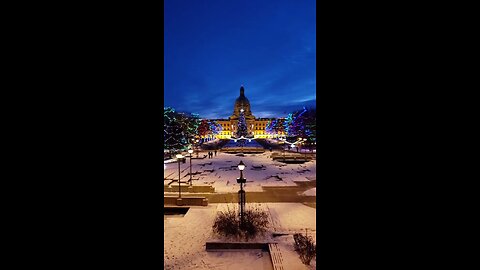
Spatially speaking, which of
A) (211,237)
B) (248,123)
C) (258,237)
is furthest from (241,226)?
(248,123)

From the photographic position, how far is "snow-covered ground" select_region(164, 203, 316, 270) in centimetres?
770

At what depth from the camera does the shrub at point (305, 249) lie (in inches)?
297

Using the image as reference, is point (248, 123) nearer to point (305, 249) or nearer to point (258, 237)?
point (258, 237)

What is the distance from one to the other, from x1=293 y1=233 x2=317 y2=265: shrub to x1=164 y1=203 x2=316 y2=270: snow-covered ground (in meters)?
0.18

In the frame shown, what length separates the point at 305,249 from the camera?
789cm

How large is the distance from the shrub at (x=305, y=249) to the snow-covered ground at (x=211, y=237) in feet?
0.59

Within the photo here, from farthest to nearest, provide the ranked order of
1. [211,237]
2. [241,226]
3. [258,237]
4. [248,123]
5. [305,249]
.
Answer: [248,123] < [241,226] < [211,237] < [258,237] < [305,249]

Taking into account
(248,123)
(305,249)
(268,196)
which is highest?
(248,123)

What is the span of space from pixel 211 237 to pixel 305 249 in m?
3.99

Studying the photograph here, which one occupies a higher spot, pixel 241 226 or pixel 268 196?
pixel 241 226
